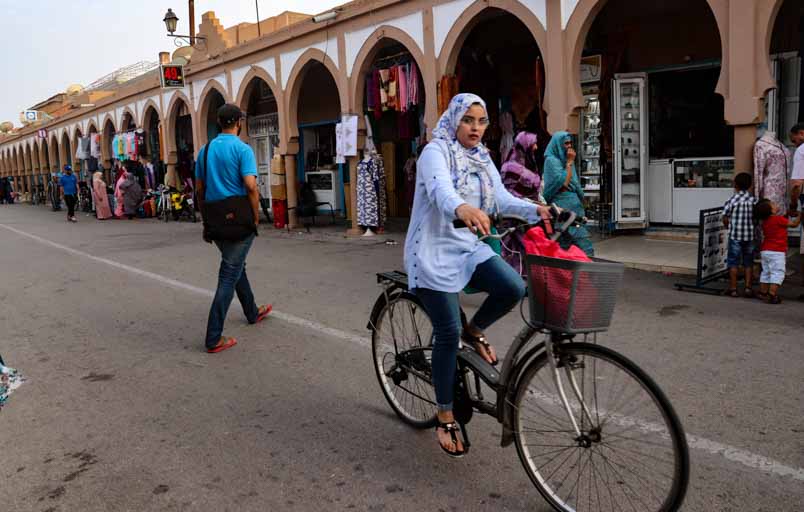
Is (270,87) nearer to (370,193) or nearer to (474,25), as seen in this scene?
(370,193)

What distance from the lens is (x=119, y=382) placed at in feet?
15.7

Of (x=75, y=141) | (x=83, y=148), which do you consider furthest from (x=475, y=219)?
(x=75, y=141)

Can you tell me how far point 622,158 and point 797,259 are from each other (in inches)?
135

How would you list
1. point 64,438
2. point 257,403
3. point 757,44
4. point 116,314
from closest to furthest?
1. point 64,438
2. point 257,403
3. point 116,314
4. point 757,44

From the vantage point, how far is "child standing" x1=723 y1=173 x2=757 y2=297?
22.7 feet

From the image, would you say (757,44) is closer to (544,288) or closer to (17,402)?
(544,288)

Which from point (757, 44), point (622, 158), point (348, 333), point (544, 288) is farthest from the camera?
point (622, 158)

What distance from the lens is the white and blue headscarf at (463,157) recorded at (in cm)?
319

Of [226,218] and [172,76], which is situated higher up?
[172,76]

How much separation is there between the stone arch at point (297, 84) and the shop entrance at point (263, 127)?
4728 millimetres

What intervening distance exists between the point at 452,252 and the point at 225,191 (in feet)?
9.91

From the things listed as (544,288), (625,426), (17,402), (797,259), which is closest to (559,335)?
(544,288)

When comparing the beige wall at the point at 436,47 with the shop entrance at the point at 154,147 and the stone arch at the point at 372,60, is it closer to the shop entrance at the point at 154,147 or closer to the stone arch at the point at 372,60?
the stone arch at the point at 372,60

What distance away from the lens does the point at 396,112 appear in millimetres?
16531
